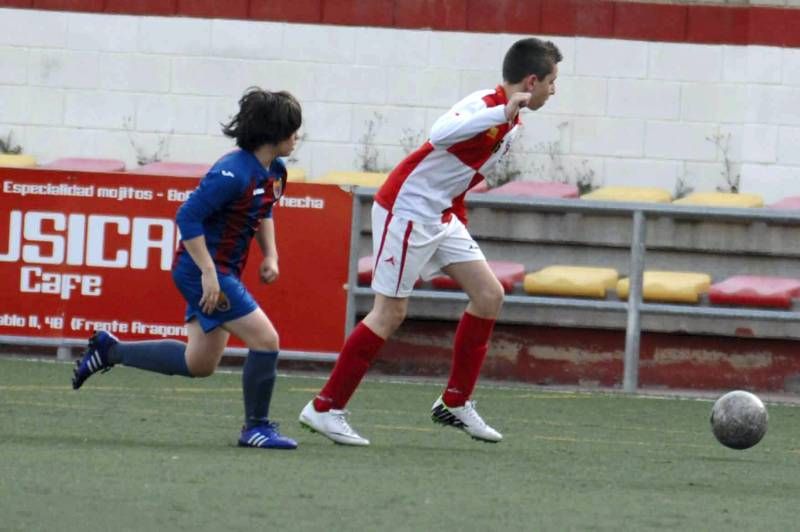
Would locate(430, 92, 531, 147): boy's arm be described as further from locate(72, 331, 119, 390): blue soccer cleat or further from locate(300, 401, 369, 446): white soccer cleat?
locate(72, 331, 119, 390): blue soccer cleat

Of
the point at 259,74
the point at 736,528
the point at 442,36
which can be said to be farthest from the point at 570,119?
the point at 736,528

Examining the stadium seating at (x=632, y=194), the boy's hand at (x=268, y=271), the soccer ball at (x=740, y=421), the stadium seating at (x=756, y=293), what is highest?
the stadium seating at (x=632, y=194)

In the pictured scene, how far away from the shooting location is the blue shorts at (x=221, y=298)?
321 inches

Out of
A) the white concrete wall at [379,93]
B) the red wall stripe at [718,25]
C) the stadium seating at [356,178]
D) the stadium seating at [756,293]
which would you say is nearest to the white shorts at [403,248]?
the stadium seating at [756,293]

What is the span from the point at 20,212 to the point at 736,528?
23.9ft

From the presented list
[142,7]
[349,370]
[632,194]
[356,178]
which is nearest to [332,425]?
[349,370]

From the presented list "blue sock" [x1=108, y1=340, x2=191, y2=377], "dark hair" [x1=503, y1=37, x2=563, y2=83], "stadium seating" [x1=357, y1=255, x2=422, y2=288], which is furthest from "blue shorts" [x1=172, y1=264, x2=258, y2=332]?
"stadium seating" [x1=357, y1=255, x2=422, y2=288]

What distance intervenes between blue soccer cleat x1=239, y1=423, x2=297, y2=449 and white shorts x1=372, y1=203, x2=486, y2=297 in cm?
88

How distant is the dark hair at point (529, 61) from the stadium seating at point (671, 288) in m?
4.15

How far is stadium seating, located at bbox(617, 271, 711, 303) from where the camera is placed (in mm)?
12680

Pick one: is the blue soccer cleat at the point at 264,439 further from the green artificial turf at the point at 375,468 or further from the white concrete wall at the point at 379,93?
the white concrete wall at the point at 379,93

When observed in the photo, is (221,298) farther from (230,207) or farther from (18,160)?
(18,160)

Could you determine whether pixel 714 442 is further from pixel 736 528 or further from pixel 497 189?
pixel 497 189

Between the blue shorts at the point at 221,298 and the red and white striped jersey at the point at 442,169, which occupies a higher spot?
the red and white striped jersey at the point at 442,169
